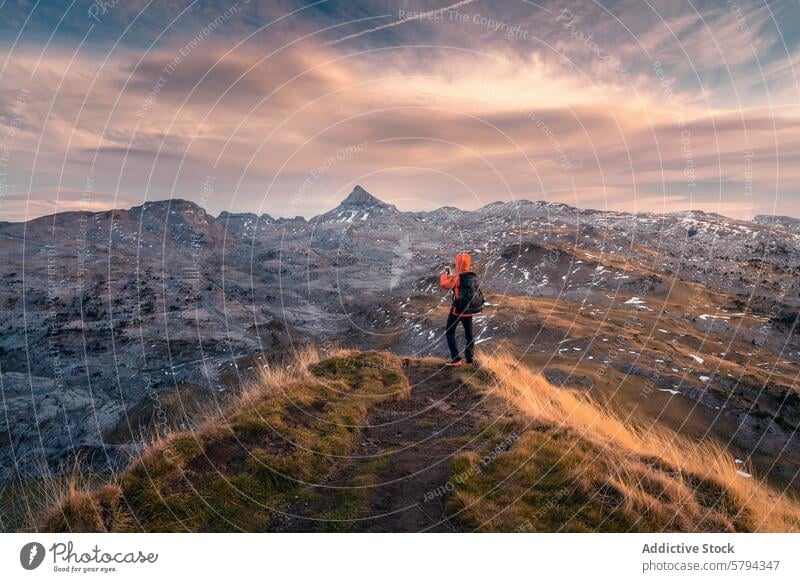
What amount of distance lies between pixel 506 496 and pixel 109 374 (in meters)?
155

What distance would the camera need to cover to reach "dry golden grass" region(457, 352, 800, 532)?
7.46 m

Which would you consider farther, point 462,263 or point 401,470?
point 462,263

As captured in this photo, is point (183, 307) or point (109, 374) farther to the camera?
point (183, 307)

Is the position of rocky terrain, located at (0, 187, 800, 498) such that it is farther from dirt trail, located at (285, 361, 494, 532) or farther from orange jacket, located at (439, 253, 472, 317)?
dirt trail, located at (285, 361, 494, 532)

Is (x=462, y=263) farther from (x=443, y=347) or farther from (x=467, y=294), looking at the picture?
(x=443, y=347)

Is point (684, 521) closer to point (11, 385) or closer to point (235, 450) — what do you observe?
point (235, 450)

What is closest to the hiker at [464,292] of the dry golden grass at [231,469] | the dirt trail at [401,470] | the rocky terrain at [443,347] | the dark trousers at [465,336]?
the dark trousers at [465,336]

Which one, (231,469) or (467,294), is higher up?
(467,294)

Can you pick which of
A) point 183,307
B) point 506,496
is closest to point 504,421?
point 506,496

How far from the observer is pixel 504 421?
11.7 metres
